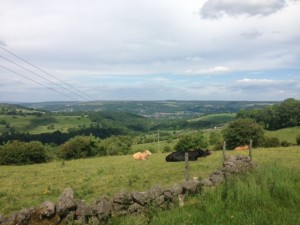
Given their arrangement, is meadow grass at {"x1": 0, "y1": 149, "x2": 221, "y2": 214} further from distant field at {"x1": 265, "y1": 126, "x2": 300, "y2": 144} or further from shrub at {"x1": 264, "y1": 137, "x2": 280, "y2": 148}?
distant field at {"x1": 265, "y1": 126, "x2": 300, "y2": 144}

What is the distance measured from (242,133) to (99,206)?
48472 millimetres

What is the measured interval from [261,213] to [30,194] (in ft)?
43.9

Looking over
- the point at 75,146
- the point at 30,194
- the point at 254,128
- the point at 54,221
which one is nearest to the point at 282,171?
the point at 54,221

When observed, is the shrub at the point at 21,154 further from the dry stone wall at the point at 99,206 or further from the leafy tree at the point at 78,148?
the dry stone wall at the point at 99,206

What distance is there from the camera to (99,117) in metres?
197

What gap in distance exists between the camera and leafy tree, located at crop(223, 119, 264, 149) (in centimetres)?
5550

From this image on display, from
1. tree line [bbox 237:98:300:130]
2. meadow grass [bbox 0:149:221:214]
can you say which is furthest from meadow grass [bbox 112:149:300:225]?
tree line [bbox 237:98:300:130]

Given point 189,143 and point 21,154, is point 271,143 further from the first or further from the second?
point 21,154

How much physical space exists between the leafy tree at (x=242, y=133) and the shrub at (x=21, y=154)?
1194 inches

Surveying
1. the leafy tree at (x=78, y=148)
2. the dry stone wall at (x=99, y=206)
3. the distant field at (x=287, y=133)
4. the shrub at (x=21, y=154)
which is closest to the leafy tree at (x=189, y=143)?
the leafy tree at (x=78, y=148)

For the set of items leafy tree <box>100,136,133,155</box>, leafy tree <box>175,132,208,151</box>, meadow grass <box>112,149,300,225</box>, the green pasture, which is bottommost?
the green pasture

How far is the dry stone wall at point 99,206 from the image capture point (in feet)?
32.1

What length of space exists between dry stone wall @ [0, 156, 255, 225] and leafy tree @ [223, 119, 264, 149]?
44.4 m

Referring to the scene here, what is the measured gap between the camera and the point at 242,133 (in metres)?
55.9
